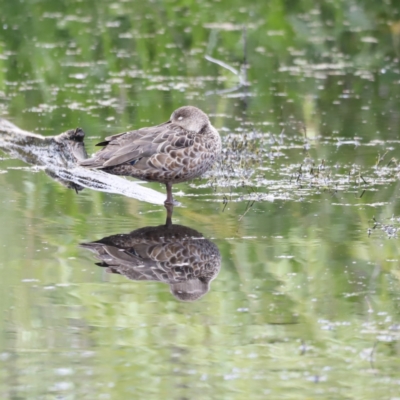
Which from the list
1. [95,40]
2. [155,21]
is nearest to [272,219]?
[95,40]

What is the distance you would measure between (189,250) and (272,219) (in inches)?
37.6

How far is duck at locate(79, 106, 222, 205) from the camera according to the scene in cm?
709

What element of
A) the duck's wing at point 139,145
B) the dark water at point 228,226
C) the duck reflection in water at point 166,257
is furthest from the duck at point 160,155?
the duck reflection in water at point 166,257

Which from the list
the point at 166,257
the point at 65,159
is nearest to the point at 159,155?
the point at 166,257

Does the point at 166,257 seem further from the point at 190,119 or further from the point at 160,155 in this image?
the point at 190,119

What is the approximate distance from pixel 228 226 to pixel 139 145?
97cm

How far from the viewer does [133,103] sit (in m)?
11.3

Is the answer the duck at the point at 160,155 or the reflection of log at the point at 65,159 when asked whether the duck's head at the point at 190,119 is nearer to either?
the duck at the point at 160,155

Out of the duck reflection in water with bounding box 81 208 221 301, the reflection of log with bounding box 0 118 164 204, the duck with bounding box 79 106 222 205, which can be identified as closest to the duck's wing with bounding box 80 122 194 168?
the duck with bounding box 79 106 222 205

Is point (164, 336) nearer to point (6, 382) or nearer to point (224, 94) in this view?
point (6, 382)

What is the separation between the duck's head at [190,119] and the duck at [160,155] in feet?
0.15

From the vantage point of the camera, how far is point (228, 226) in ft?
22.0

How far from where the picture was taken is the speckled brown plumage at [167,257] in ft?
18.3

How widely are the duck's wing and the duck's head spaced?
0.33 ft
